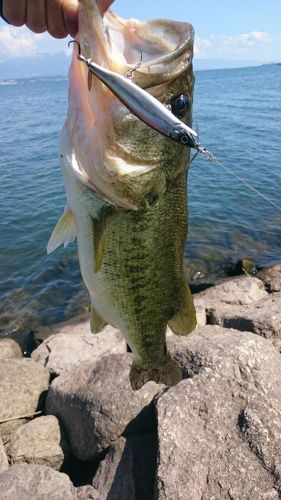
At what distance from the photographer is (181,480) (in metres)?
4.80

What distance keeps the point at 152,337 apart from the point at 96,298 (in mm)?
583

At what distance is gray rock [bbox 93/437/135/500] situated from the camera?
17.4ft

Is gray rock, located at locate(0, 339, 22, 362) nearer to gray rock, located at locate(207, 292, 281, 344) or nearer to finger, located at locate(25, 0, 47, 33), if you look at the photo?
gray rock, located at locate(207, 292, 281, 344)

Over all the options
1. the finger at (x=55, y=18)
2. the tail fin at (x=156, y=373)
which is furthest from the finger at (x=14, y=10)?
the tail fin at (x=156, y=373)

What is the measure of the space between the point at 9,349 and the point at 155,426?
4465 mm

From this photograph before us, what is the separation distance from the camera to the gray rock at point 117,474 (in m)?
5.30

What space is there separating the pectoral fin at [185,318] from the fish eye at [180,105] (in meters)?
1.39

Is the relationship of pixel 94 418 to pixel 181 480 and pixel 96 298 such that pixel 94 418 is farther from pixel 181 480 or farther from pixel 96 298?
pixel 96 298

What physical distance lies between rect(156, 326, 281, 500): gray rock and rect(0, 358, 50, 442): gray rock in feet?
8.68

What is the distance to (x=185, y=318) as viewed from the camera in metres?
3.50

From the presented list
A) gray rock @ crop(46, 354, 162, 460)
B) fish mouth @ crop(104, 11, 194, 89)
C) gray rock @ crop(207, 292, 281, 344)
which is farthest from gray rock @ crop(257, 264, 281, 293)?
fish mouth @ crop(104, 11, 194, 89)

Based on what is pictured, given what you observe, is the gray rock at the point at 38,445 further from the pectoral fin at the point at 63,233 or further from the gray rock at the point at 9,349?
the pectoral fin at the point at 63,233

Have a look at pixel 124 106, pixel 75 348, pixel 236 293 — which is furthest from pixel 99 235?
pixel 236 293

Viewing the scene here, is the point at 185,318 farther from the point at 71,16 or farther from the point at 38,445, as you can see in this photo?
the point at 38,445
